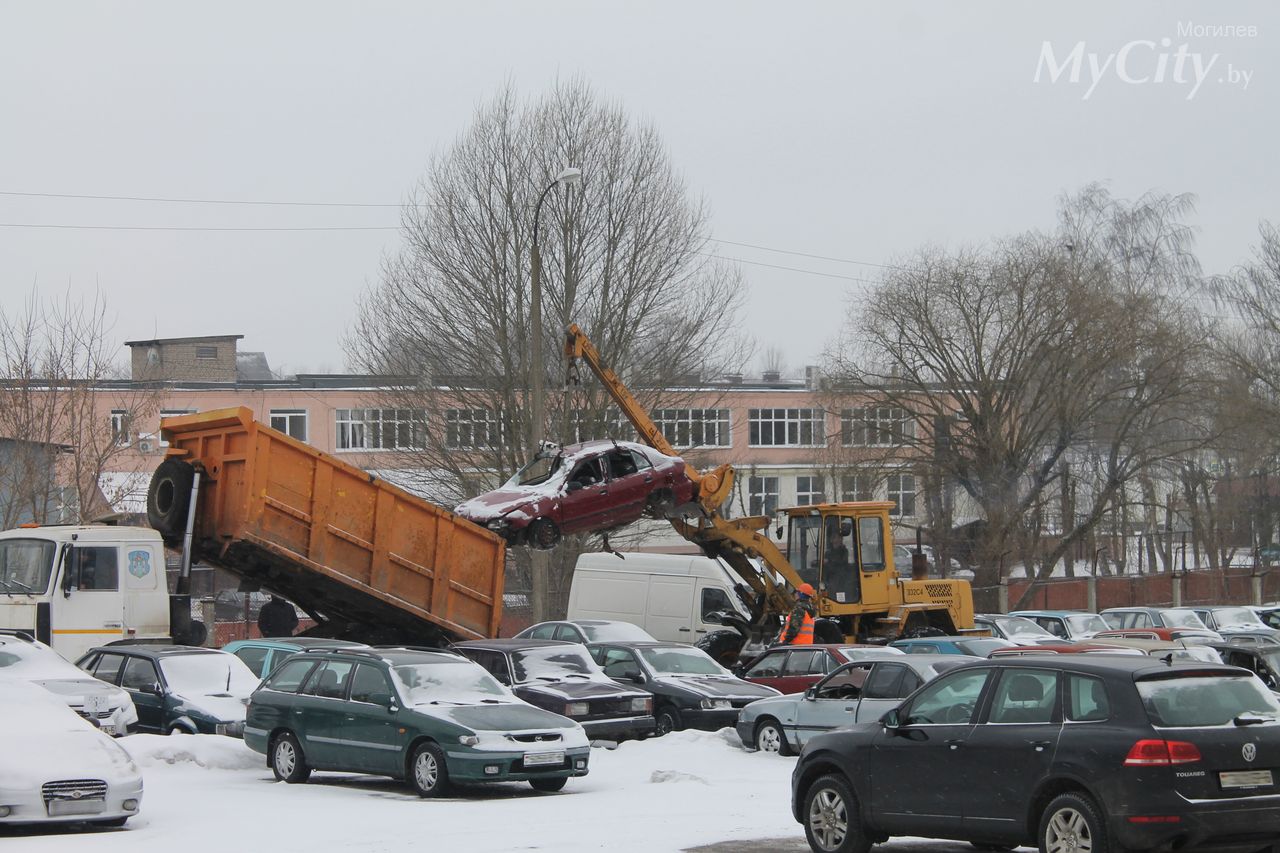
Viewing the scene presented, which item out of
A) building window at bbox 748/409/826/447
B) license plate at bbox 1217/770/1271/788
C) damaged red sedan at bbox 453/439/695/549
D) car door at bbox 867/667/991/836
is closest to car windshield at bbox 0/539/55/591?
damaged red sedan at bbox 453/439/695/549

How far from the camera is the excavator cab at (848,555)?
29.0 metres

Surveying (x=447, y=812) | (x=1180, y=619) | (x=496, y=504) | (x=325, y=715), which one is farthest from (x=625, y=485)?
(x=1180, y=619)

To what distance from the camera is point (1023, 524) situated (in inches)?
1918

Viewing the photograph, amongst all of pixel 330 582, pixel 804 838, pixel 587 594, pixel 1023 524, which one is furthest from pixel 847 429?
pixel 804 838

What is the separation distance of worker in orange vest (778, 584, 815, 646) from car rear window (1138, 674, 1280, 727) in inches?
706

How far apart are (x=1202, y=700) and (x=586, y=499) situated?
48.0 feet

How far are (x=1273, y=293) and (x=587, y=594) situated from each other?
3256 centimetres

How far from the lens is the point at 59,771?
11.8m

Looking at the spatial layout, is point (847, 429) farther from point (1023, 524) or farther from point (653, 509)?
point (653, 509)

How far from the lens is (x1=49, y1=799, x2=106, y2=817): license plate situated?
1168 cm

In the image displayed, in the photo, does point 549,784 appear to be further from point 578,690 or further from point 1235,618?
point 1235,618

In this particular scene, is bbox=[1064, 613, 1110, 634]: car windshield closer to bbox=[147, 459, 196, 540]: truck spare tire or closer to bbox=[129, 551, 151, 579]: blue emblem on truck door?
bbox=[129, 551, 151, 579]: blue emblem on truck door

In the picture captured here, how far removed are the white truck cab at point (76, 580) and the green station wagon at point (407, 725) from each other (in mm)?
5483

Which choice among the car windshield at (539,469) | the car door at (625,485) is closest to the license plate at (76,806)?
the car windshield at (539,469)
